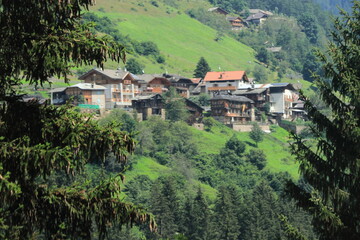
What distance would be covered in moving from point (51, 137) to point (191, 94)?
171164 mm

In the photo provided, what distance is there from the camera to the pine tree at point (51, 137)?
12.9 meters

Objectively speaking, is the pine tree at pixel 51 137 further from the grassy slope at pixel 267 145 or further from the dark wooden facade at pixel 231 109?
the dark wooden facade at pixel 231 109

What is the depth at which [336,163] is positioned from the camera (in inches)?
845

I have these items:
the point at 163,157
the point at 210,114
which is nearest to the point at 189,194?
the point at 163,157

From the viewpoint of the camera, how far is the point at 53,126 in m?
13.9

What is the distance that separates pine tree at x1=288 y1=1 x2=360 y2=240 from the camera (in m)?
20.9

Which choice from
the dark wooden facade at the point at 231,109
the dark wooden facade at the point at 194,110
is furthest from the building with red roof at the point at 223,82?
the dark wooden facade at the point at 194,110

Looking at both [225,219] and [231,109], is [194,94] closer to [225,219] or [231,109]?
[231,109]

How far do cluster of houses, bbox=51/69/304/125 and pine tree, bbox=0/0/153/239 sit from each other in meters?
126

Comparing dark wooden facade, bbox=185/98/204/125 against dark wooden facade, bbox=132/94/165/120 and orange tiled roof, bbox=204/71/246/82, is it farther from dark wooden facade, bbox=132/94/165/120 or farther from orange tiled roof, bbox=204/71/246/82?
orange tiled roof, bbox=204/71/246/82

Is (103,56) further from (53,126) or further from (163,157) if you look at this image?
(163,157)

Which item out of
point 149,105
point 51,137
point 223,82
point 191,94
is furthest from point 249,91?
point 51,137

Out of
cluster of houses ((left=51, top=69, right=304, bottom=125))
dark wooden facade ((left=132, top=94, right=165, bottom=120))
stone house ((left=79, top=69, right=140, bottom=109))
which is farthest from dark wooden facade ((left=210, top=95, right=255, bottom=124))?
stone house ((left=79, top=69, right=140, bottom=109))

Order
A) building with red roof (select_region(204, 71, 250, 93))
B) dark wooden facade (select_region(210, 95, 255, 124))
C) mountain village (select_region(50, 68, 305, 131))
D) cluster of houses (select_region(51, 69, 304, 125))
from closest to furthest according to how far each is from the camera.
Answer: mountain village (select_region(50, 68, 305, 131)), cluster of houses (select_region(51, 69, 304, 125)), dark wooden facade (select_region(210, 95, 255, 124)), building with red roof (select_region(204, 71, 250, 93))
